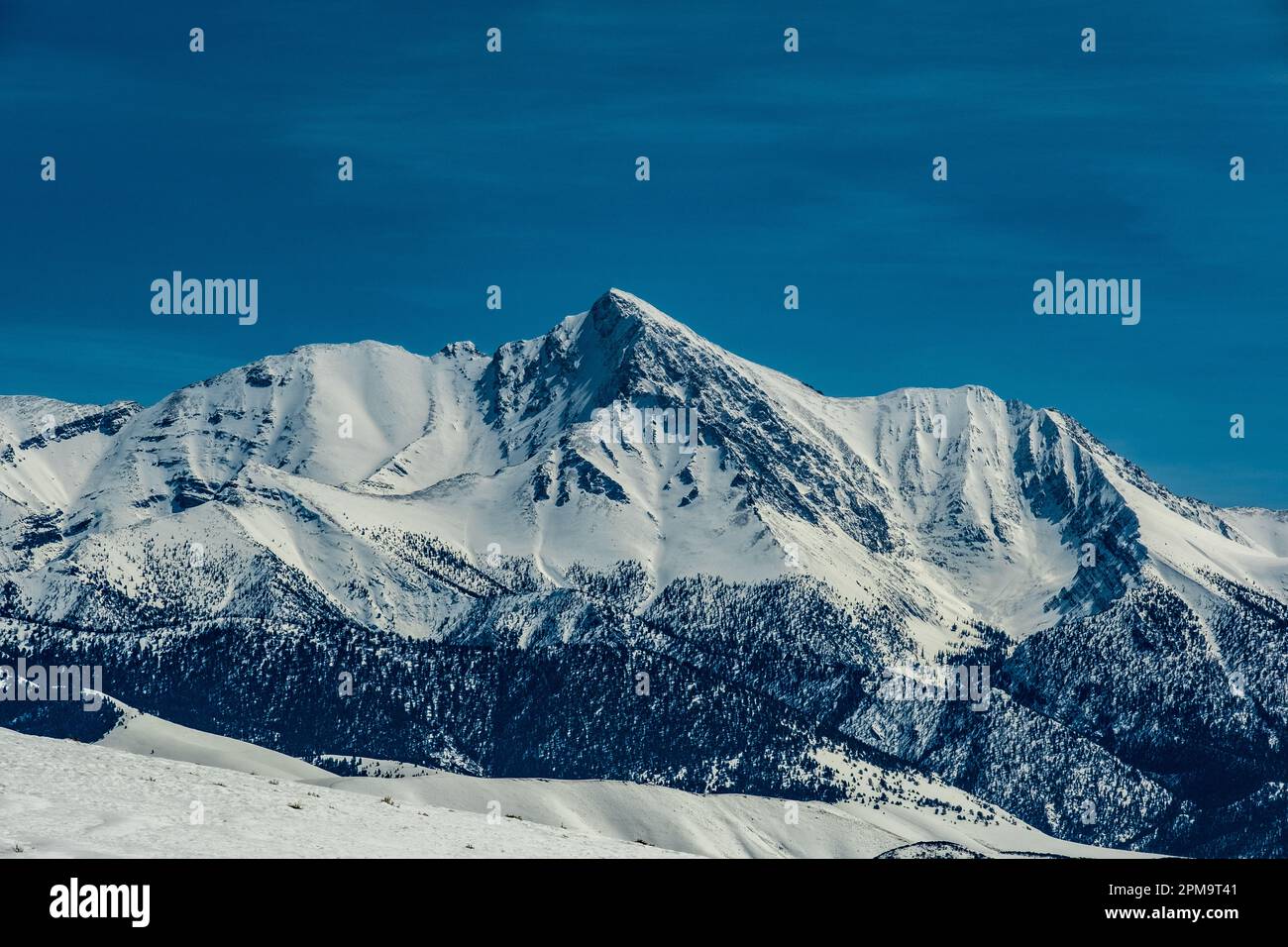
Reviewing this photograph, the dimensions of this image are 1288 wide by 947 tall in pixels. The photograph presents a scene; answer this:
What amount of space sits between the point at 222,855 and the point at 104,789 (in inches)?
481

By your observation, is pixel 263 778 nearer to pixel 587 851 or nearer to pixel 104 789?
pixel 104 789
